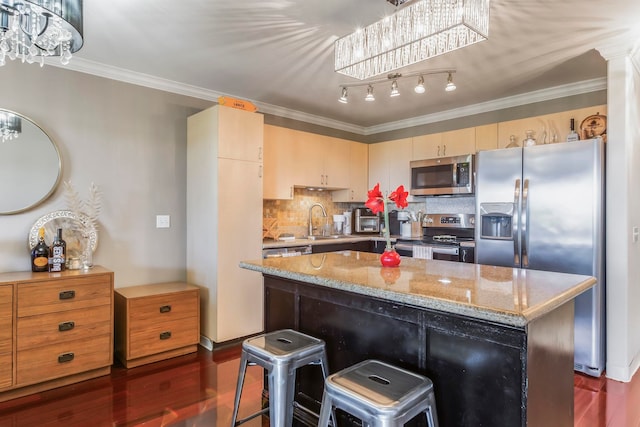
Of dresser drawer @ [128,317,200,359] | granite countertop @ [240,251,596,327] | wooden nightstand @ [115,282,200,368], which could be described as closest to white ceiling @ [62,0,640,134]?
granite countertop @ [240,251,596,327]

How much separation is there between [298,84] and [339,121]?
1518mm

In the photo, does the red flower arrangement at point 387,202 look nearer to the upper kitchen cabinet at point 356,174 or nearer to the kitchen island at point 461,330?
the kitchen island at point 461,330

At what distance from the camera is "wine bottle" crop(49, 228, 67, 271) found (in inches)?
112

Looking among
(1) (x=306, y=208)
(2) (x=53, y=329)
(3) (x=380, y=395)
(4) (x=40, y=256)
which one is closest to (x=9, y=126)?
(4) (x=40, y=256)

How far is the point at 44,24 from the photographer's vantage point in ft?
5.96

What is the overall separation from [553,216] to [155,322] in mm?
3371

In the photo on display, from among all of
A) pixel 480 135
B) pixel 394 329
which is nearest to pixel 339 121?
pixel 480 135

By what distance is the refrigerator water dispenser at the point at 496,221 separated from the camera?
329 centimetres

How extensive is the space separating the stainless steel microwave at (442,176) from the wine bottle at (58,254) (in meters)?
3.60

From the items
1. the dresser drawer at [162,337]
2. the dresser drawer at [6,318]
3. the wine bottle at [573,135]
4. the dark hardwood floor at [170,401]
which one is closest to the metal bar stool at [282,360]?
the dark hardwood floor at [170,401]

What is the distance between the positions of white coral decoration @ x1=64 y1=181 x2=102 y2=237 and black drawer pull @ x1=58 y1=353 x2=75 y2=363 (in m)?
0.93

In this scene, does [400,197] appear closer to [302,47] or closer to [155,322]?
[302,47]

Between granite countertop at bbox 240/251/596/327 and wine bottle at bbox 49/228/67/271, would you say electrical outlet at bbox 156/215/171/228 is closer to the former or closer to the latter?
wine bottle at bbox 49/228/67/271

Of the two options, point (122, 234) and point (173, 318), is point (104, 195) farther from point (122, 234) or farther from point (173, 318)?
point (173, 318)
